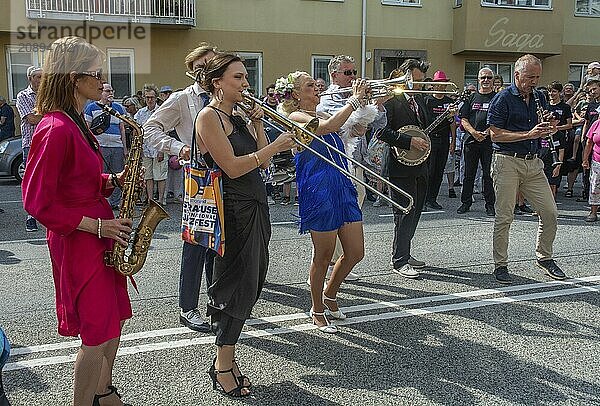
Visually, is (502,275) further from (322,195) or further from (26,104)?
(26,104)

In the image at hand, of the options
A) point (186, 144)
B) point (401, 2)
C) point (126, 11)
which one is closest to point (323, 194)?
point (186, 144)

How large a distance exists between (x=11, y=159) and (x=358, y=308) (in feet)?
34.3

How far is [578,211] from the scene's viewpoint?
9578mm

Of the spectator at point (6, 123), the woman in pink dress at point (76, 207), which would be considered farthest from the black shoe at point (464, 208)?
the spectator at point (6, 123)

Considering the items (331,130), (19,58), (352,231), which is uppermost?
(19,58)

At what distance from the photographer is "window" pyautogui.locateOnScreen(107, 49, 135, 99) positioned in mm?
18281

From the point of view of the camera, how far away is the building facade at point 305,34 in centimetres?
1758

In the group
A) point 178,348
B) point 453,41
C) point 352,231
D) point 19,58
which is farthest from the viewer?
point 453,41

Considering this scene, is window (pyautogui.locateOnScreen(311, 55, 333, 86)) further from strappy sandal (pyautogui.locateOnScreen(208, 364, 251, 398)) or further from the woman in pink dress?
the woman in pink dress

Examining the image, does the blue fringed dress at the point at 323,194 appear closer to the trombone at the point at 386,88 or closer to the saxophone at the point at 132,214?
the trombone at the point at 386,88

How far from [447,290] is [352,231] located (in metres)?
1.51

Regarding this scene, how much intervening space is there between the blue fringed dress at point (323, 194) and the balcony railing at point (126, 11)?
47.7 ft

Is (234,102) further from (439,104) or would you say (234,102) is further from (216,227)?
(439,104)

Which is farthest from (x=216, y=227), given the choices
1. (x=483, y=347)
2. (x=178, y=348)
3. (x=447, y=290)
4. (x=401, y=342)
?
(x=447, y=290)
